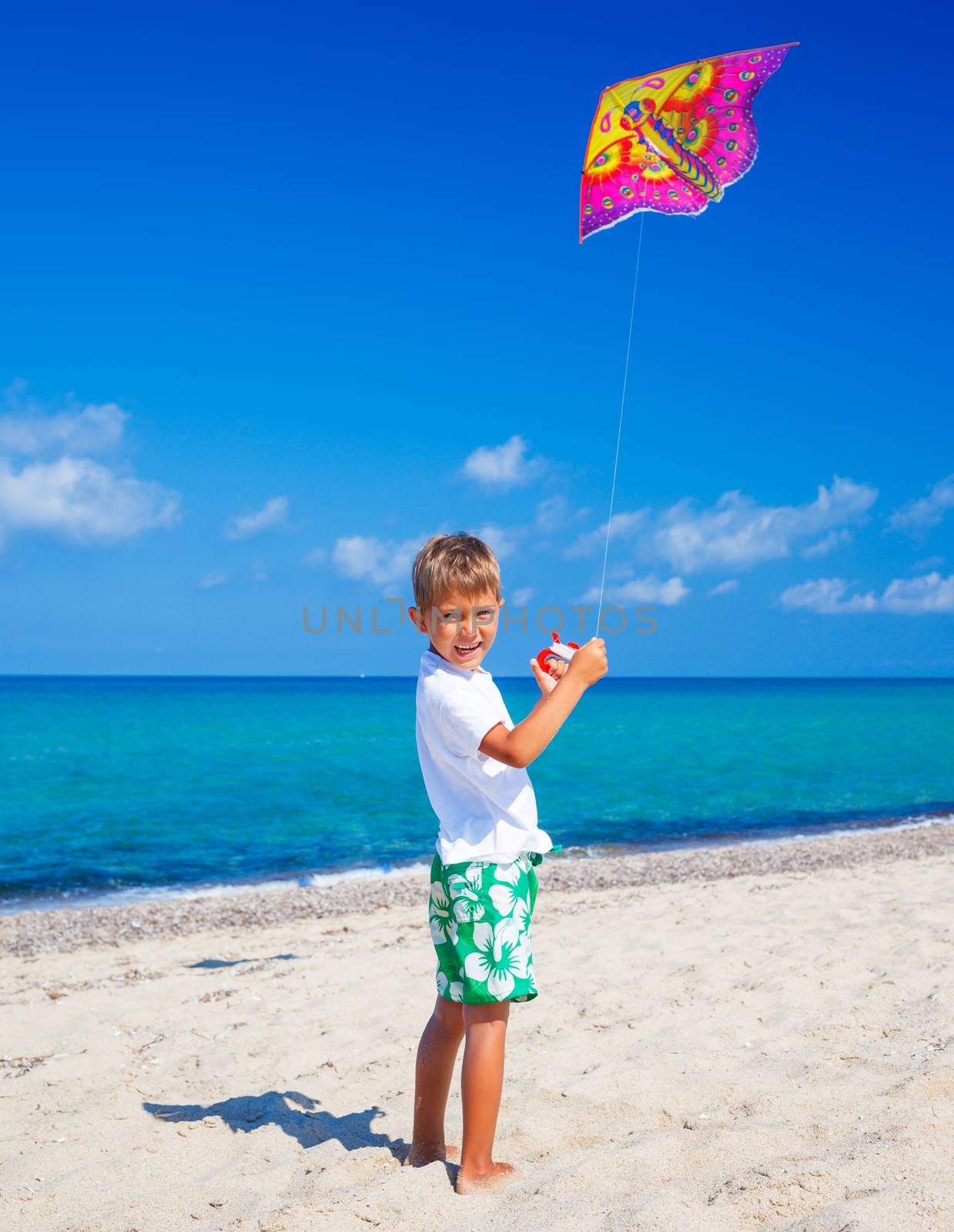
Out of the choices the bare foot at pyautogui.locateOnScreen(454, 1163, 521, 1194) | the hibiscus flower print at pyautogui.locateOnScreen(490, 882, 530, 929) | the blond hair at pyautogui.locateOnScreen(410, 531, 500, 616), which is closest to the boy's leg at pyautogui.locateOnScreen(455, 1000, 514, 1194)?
the bare foot at pyautogui.locateOnScreen(454, 1163, 521, 1194)

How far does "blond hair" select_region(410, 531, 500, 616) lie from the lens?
3041 mm

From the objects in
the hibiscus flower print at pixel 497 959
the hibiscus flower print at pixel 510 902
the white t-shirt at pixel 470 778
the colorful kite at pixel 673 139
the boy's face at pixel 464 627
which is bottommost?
the hibiscus flower print at pixel 497 959

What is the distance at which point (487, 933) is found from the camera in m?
2.98

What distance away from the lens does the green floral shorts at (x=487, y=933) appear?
2961 mm

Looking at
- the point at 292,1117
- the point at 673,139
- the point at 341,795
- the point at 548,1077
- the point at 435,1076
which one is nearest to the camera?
the point at 435,1076

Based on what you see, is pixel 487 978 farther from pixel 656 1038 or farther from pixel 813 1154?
pixel 656 1038

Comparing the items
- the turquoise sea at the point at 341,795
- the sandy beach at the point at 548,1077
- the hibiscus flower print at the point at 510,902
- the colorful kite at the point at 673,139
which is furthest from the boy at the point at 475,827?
the turquoise sea at the point at 341,795

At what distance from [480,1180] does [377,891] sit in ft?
26.4

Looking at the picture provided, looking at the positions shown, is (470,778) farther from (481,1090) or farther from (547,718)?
(481,1090)

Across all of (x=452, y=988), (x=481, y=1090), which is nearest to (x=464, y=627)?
(x=452, y=988)

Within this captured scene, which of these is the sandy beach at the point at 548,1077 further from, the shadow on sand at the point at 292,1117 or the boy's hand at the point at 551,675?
the boy's hand at the point at 551,675

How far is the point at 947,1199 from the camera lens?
Answer: 2561mm

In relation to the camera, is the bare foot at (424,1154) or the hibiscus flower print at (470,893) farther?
the bare foot at (424,1154)

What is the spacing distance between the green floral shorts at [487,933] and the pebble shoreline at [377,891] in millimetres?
6488
